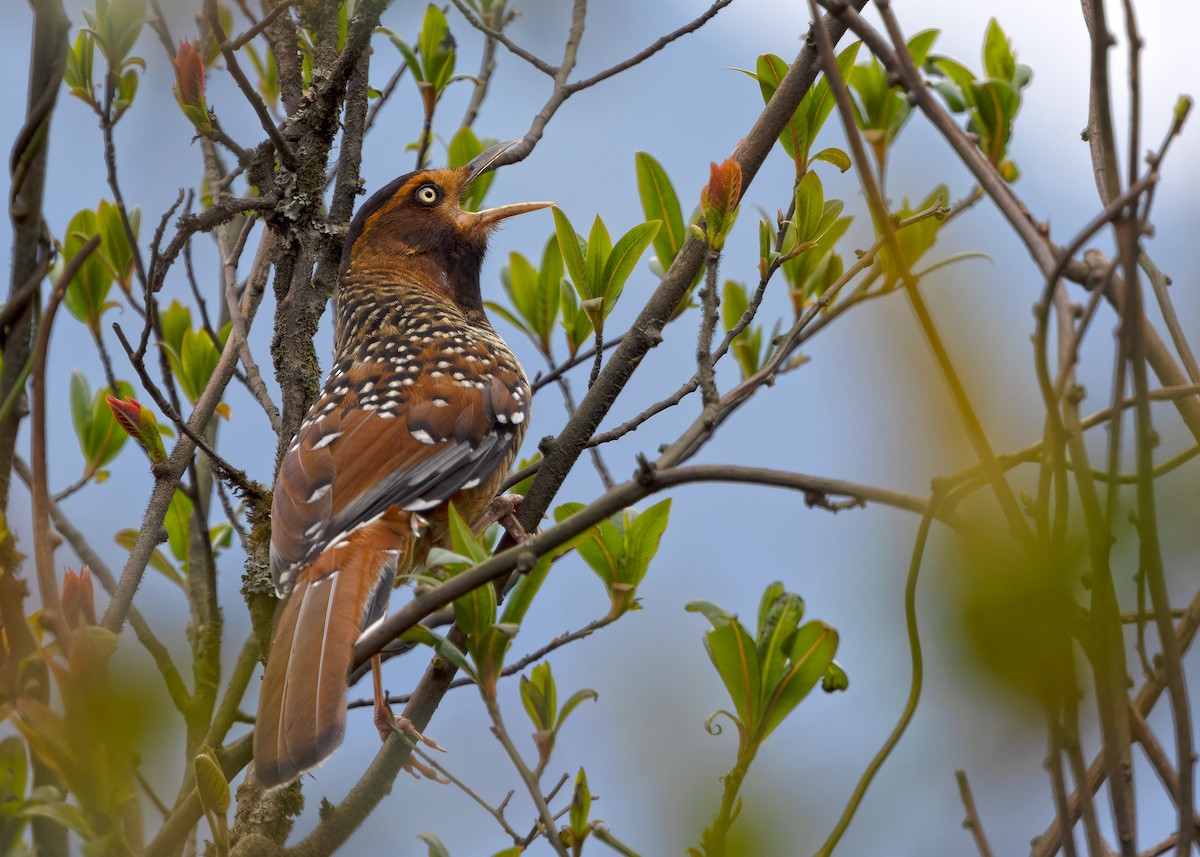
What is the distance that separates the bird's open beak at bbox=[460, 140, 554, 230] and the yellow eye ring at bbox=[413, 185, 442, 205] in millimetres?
122

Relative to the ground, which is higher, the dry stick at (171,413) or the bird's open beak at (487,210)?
the bird's open beak at (487,210)

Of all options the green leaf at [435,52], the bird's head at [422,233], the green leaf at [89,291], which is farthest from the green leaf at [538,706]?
the bird's head at [422,233]

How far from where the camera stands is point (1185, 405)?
1.80 m

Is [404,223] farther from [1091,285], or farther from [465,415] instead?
[1091,285]

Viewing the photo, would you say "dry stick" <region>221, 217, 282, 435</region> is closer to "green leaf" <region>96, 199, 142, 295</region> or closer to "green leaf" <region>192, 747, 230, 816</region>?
"green leaf" <region>96, 199, 142, 295</region>

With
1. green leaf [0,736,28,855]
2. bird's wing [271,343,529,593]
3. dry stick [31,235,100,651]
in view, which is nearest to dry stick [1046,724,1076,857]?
dry stick [31,235,100,651]

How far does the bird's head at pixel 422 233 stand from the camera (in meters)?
5.16

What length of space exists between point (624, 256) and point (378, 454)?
1.00m

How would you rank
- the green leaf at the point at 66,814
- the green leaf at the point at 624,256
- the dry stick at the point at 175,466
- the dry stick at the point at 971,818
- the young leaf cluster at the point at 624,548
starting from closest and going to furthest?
the dry stick at the point at 971,818
the green leaf at the point at 66,814
the young leaf cluster at the point at 624,548
the dry stick at the point at 175,466
the green leaf at the point at 624,256

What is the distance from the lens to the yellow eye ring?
17.0 feet

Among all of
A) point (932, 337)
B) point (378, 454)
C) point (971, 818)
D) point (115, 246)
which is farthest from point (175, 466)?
point (932, 337)

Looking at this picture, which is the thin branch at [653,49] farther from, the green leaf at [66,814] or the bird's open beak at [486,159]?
the green leaf at [66,814]

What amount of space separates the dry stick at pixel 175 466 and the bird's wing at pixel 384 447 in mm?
268

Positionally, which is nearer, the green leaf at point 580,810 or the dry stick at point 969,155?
the dry stick at point 969,155
